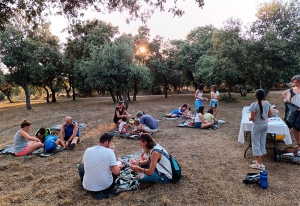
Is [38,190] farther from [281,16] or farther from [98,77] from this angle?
[281,16]

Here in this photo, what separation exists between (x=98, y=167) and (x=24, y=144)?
3.69 m

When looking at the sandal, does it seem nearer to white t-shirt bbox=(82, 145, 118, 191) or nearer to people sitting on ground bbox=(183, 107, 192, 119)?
white t-shirt bbox=(82, 145, 118, 191)

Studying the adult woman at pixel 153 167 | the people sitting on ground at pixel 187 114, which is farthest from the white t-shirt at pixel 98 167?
the people sitting on ground at pixel 187 114

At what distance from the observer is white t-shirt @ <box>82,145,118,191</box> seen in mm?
3645

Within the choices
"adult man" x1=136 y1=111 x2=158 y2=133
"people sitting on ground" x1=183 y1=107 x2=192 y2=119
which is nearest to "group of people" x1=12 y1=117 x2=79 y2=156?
"adult man" x1=136 y1=111 x2=158 y2=133

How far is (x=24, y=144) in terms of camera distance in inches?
238

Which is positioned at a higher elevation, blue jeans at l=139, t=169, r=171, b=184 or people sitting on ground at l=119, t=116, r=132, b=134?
people sitting on ground at l=119, t=116, r=132, b=134

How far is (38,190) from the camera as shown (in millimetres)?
4016

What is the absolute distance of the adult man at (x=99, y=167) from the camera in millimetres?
3646

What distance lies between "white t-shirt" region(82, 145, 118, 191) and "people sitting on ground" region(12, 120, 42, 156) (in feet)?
10.4

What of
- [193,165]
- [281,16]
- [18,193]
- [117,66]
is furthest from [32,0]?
[281,16]

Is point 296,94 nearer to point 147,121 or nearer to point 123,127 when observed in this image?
point 147,121

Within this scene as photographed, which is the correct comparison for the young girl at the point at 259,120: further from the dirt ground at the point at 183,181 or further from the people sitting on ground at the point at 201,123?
the people sitting on ground at the point at 201,123

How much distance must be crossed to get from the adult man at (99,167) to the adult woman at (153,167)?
532mm
